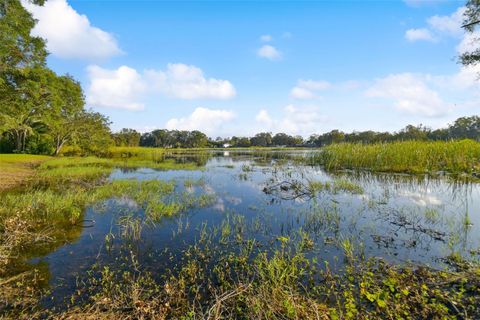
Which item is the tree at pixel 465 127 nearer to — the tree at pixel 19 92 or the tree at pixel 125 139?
the tree at pixel 125 139

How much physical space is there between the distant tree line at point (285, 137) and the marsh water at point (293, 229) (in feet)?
141

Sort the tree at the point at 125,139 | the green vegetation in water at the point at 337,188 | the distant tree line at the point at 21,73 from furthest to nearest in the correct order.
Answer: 1. the tree at the point at 125,139
2. the distant tree line at the point at 21,73
3. the green vegetation in water at the point at 337,188

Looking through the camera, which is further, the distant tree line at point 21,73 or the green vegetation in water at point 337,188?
the distant tree line at point 21,73

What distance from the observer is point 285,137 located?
574 ft

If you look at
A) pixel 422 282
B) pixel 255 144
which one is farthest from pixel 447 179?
pixel 255 144

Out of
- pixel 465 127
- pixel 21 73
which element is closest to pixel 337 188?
pixel 21 73

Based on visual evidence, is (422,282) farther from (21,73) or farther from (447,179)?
(21,73)

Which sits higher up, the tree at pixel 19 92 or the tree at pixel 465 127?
the tree at pixel 465 127

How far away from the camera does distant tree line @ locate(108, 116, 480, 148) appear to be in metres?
92.1

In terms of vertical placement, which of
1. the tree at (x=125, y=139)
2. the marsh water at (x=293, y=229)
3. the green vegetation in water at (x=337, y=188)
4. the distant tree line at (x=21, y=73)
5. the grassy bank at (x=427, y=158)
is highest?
the distant tree line at (x=21, y=73)

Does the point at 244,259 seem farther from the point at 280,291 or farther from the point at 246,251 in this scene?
the point at 280,291

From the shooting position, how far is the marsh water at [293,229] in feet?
19.2

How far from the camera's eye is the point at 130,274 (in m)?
5.21

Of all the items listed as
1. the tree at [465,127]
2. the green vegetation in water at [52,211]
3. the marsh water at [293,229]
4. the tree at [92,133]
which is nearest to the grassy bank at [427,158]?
the marsh water at [293,229]
